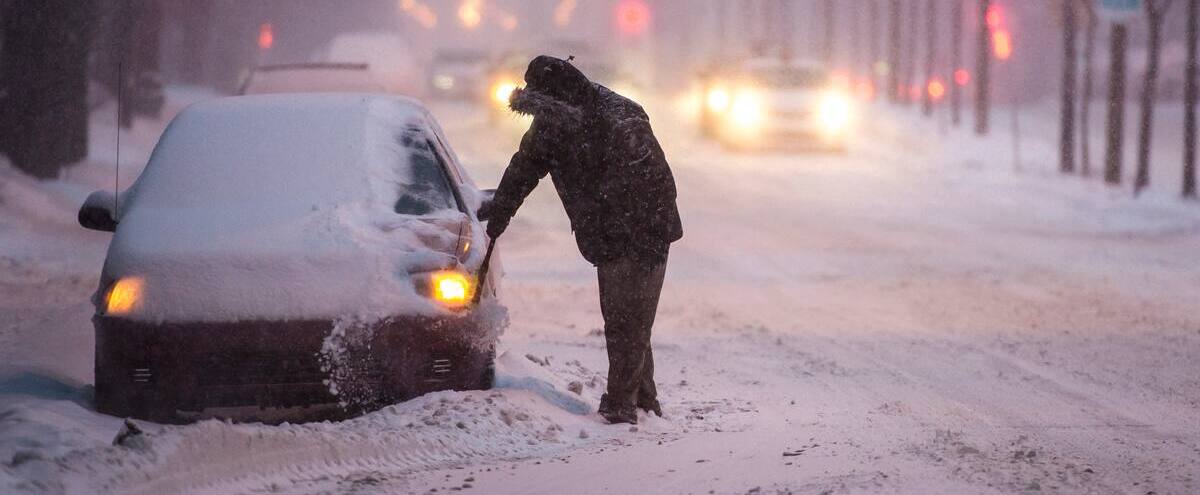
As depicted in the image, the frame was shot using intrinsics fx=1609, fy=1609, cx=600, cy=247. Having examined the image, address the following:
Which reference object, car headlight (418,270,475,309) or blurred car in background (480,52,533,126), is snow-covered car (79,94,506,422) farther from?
blurred car in background (480,52,533,126)

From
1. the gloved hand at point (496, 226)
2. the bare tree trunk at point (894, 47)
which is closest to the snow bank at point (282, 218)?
the gloved hand at point (496, 226)

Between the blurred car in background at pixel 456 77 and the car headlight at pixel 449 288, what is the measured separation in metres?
42.8

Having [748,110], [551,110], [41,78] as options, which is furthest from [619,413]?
[748,110]

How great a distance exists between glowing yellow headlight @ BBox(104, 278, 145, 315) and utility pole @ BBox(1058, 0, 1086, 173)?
72.5 ft

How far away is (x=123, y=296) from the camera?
22.2ft

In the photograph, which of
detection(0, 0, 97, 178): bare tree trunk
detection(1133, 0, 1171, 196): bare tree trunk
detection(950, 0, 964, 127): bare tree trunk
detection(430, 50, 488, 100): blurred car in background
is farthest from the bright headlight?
detection(430, 50, 488, 100): blurred car in background

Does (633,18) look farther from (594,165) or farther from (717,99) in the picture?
(594,165)

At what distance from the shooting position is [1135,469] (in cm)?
612

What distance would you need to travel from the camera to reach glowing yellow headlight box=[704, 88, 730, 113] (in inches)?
1257

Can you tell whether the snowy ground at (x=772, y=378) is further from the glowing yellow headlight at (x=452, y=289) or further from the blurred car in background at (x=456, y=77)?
the blurred car in background at (x=456, y=77)

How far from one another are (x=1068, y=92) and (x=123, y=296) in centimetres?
2310

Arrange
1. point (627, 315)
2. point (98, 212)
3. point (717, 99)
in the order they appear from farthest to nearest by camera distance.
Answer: point (717, 99) < point (98, 212) < point (627, 315)

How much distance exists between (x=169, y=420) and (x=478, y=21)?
5014 inches

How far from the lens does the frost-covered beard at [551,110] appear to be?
22.8 ft
